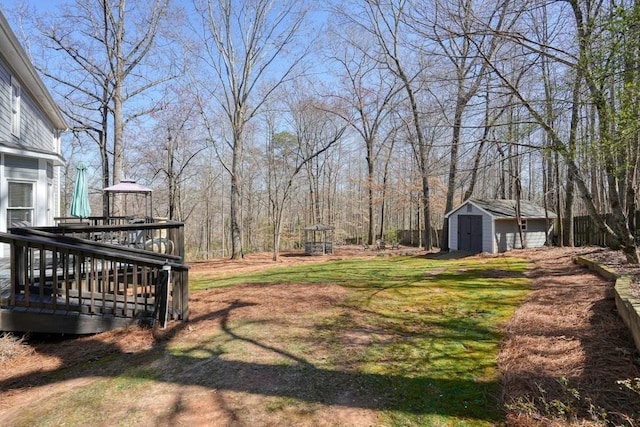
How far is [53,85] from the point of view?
17531mm

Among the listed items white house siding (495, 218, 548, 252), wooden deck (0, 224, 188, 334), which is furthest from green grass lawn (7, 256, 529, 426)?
white house siding (495, 218, 548, 252)

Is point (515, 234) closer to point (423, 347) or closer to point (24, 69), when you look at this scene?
point (423, 347)

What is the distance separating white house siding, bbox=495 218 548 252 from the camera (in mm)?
16219

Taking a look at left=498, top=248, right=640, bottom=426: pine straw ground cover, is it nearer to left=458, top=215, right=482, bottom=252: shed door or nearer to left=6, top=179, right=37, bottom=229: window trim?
left=6, top=179, right=37, bottom=229: window trim

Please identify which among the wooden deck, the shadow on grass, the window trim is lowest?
the shadow on grass

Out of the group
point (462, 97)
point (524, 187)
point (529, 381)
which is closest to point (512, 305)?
point (529, 381)

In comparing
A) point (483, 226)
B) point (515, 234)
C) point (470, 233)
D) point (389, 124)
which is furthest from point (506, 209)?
point (389, 124)

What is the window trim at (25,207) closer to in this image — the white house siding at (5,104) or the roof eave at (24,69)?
the white house siding at (5,104)

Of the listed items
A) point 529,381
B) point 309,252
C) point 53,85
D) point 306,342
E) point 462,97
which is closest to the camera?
point 529,381

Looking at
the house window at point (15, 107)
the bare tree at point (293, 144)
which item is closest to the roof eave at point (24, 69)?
the house window at point (15, 107)

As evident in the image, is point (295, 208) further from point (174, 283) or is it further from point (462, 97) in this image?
point (174, 283)

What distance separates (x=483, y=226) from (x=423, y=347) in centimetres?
1405

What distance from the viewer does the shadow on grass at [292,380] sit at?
289 centimetres

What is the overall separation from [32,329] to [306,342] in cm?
327
